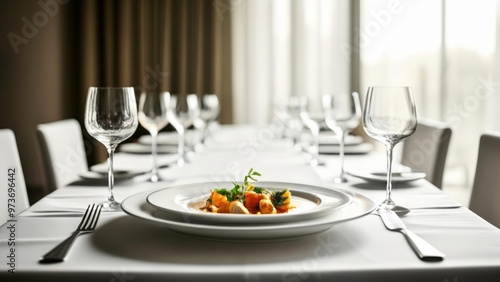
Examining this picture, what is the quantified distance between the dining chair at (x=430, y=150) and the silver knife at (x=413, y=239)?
39.7 inches

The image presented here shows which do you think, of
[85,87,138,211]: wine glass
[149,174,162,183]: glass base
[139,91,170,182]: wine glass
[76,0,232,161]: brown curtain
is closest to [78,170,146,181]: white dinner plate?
[149,174,162,183]: glass base

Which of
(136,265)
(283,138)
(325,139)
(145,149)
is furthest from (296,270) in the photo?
(283,138)

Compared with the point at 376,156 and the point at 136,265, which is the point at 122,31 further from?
the point at 136,265

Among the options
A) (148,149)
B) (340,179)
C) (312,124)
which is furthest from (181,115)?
(340,179)

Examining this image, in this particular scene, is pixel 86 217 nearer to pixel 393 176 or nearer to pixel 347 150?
pixel 393 176

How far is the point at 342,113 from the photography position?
171cm

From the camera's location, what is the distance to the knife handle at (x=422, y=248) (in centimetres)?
81

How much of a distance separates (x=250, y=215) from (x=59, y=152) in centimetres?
162

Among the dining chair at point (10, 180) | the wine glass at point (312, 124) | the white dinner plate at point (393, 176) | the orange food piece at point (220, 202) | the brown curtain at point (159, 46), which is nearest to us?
the orange food piece at point (220, 202)

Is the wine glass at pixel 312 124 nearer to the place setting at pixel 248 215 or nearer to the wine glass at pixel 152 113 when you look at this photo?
the wine glass at pixel 152 113

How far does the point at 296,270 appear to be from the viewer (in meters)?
0.77

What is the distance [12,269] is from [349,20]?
4.37 meters

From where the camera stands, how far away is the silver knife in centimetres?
81

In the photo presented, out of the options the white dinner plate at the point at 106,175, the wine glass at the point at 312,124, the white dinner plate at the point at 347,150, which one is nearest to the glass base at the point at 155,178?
the white dinner plate at the point at 106,175
